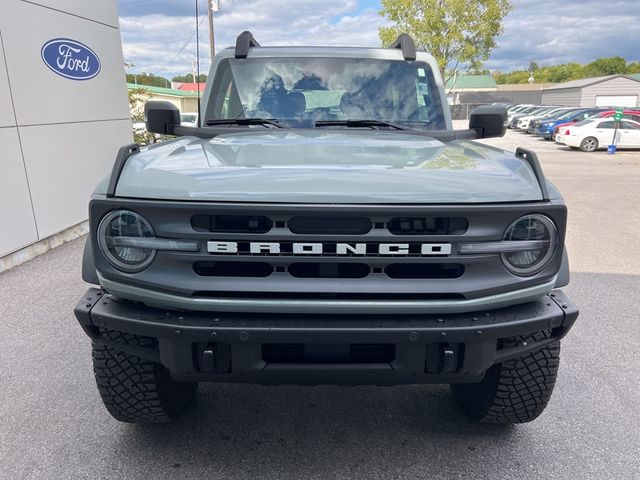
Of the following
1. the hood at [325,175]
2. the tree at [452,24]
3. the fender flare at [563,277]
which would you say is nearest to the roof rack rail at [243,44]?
the hood at [325,175]

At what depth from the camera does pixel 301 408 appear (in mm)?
3033

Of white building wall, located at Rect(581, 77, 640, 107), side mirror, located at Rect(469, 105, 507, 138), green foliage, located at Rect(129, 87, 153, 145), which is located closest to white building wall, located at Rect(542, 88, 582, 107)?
white building wall, located at Rect(581, 77, 640, 107)

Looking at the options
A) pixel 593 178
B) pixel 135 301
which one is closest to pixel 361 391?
pixel 135 301

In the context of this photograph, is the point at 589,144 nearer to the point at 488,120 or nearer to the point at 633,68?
the point at 488,120

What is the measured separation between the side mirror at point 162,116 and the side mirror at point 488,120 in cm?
201

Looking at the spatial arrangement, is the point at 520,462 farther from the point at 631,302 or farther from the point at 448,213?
the point at 631,302

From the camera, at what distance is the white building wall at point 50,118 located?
5785 mm

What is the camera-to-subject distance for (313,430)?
9.27 feet

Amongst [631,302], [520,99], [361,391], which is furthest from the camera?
[520,99]

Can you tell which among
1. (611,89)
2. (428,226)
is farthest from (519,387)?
(611,89)

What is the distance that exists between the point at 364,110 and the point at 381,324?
6.35ft

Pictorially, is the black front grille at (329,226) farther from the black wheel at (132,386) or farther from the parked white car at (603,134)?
the parked white car at (603,134)

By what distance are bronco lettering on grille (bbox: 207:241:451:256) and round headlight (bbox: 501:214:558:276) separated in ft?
0.89

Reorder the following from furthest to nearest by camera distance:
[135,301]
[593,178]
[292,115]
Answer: [593,178], [292,115], [135,301]
